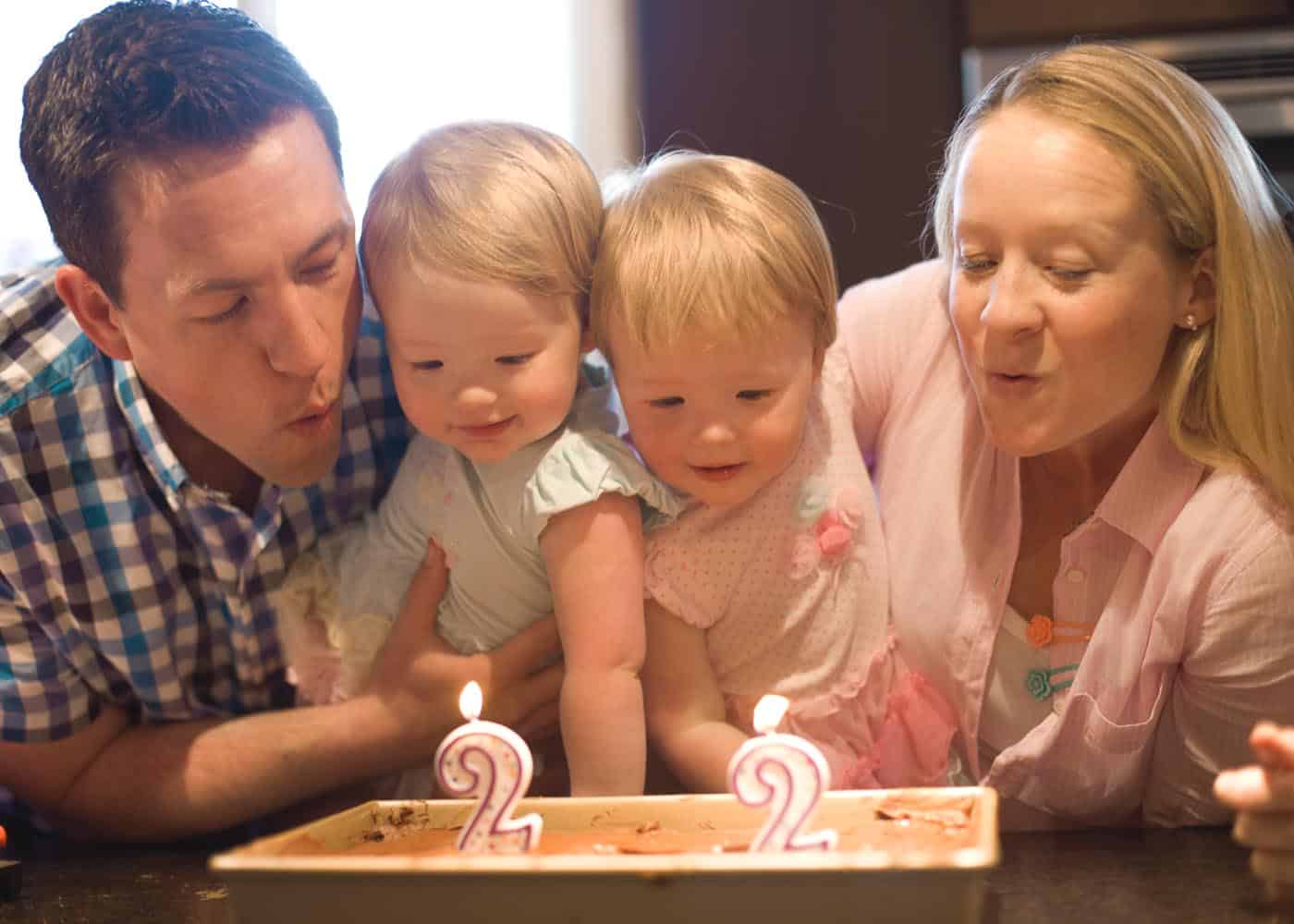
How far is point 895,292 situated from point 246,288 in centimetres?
72

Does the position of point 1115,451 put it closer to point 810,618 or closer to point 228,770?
point 810,618

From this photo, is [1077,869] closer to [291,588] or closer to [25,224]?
[291,588]

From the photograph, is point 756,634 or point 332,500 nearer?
point 756,634

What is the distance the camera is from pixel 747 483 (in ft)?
4.49

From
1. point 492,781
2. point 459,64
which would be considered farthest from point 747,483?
point 459,64

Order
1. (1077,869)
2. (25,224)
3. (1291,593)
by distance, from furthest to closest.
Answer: (25,224), (1291,593), (1077,869)

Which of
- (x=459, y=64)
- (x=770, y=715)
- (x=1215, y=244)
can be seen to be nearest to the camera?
(x=770, y=715)

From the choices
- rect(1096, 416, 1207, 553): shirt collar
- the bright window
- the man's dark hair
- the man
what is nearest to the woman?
rect(1096, 416, 1207, 553): shirt collar

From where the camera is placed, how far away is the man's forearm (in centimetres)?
150

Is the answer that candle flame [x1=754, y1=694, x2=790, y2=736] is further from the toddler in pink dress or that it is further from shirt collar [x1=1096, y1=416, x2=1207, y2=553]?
shirt collar [x1=1096, y1=416, x2=1207, y2=553]

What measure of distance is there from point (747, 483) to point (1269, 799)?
1.95 ft

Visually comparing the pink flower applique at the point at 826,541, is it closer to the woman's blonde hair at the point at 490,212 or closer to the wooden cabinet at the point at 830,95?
the woman's blonde hair at the point at 490,212

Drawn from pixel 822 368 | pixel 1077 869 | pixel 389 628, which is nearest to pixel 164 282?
pixel 389 628

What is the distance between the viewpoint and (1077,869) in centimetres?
111
